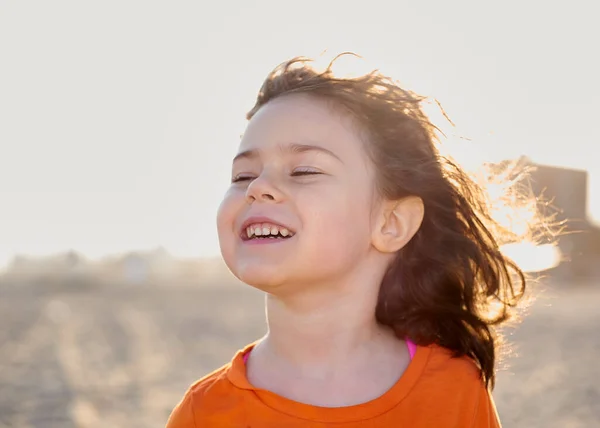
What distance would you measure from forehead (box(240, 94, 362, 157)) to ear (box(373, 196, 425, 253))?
0.22m

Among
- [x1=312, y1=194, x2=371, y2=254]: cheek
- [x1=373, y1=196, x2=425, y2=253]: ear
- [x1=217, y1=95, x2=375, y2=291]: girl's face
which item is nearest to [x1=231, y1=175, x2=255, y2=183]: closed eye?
[x1=217, y1=95, x2=375, y2=291]: girl's face

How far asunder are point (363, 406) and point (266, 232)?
1.70ft

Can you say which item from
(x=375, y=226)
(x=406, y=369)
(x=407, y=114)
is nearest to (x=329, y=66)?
(x=407, y=114)

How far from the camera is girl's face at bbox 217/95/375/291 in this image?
2264mm

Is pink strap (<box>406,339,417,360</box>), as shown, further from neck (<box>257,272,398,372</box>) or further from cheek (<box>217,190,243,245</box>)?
cheek (<box>217,190,243,245</box>)

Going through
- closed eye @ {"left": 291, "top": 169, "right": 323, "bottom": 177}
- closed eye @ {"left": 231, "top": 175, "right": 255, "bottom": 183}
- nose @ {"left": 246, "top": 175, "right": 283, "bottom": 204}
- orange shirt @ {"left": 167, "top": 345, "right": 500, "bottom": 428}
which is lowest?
orange shirt @ {"left": 167, "top": 345, "right": 500, "bottom": 428}

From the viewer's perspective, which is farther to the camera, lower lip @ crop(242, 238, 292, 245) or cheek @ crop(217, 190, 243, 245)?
cheek @ crop(217, 190, 243, 245)

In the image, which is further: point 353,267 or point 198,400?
point 353,267

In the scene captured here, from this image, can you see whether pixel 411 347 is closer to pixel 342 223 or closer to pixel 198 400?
pixel 342 223

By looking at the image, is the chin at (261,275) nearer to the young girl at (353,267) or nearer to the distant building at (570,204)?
the young girl at (353,267)

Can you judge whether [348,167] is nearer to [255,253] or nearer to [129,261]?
[255,253]

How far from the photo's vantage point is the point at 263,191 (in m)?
2.29

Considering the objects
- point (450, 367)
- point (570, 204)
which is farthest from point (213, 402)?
point (570, 204)

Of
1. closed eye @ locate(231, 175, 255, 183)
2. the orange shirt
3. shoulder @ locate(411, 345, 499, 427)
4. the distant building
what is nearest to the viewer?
the orange shirt
